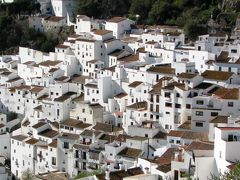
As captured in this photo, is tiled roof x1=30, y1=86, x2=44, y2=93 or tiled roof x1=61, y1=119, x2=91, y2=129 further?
tiled roof x1=30, y1=86, x2=44, y2=93

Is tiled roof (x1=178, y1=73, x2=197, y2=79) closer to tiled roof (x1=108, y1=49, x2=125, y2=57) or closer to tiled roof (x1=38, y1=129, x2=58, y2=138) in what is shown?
tiled roof (x1=38, y1=129, x2=58, y2=138)

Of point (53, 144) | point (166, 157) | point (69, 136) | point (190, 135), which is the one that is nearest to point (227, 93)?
point (190, 135)

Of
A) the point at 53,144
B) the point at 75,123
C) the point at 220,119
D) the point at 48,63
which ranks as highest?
the point at 48,63

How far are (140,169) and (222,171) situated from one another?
574cm

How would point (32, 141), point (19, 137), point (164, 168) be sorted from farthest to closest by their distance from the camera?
point (19, 137) → point (32, 141) → point (164, 168)

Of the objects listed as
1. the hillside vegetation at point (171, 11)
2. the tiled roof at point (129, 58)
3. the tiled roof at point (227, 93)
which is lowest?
the tiled roof at point (227, 93)

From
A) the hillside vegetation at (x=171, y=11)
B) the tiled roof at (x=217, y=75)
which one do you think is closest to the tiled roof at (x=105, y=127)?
the tiled roof at (x=217, y=75)

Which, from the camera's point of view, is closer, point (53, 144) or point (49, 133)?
point (53, 144)

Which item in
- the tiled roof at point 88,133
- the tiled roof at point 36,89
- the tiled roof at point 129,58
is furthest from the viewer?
the tiled roof at point 36,89

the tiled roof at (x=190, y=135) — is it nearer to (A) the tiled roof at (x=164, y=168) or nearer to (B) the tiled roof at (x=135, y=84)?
(A) the tiled roof at (x=164, y=168)

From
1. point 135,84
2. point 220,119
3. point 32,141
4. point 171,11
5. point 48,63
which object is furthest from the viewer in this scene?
point 171,11

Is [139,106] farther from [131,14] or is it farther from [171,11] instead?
[131,14]

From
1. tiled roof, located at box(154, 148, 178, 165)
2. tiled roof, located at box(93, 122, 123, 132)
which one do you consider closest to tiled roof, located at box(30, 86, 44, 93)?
tiled roof, located at box(93, 122, 123, 132)

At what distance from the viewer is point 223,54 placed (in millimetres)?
40062
